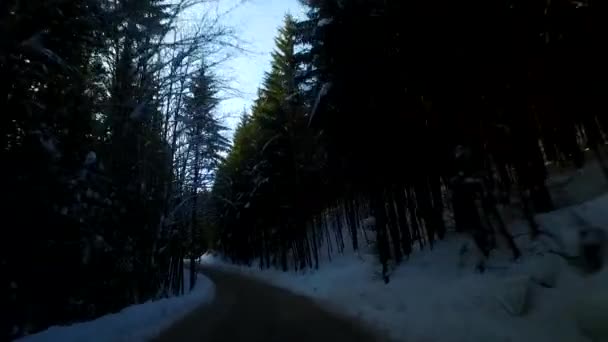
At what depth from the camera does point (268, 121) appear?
2406 centimetres

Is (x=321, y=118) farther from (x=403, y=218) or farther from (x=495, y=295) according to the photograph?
(x=495, y=295)

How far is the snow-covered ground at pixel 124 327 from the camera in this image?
7.87 m

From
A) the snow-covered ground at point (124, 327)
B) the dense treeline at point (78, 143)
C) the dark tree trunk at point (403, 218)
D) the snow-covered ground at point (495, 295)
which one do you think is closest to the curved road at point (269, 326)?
the snow-covered ground at point (124, 327)

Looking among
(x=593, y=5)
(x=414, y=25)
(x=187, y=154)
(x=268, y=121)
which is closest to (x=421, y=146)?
(x=414, y=25)

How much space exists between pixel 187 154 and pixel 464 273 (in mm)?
13414

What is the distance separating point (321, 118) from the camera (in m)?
13.8

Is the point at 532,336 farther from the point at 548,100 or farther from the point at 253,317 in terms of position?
the point at 253,317

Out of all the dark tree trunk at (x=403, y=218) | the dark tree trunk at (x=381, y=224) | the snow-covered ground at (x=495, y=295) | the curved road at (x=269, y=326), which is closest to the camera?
the snow-covered ground at (x=495, y=295)

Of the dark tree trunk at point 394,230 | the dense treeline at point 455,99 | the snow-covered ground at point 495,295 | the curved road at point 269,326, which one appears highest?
the dense treeline at point 455,99

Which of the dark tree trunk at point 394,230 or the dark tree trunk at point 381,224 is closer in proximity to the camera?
the dark tree trunk at point 381,224

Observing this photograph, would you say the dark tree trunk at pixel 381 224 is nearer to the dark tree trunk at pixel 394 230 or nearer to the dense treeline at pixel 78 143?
the dark tree trunk at pixel 394 230

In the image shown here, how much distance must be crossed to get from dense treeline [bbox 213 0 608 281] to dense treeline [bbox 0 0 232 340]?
4410 millimetres

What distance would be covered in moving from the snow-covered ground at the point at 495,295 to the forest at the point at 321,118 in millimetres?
898

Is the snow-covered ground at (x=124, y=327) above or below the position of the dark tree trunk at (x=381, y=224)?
below
